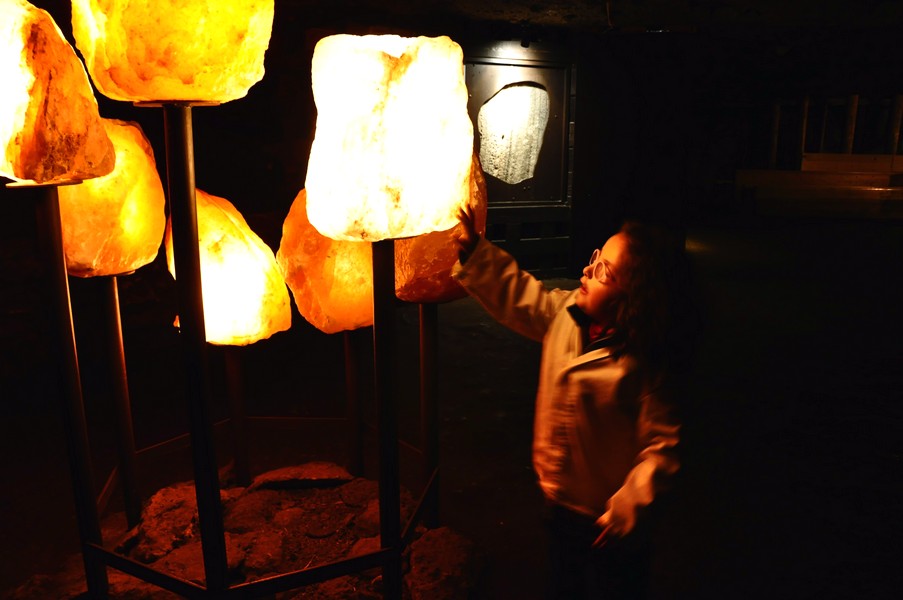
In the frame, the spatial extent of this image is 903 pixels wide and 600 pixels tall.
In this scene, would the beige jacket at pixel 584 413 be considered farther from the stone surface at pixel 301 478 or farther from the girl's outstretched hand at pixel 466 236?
the stone surface at pixel 301 478

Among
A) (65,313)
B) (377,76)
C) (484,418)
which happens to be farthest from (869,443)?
(65,313)

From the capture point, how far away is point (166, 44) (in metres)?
1.60

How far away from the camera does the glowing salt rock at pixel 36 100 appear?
1.72m

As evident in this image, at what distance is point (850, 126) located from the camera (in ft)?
53.5

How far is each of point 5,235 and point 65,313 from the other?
3564 mm

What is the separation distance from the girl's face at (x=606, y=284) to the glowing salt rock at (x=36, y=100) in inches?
56.2

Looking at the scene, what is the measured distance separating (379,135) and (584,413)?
0.90 meters

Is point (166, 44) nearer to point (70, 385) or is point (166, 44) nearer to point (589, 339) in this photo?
point (70, 385)

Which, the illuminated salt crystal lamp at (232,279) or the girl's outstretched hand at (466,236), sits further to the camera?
the illuminated salt crystal lamp at (232,279)

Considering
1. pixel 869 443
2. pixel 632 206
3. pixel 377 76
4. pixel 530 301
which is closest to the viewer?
pixel 377 76

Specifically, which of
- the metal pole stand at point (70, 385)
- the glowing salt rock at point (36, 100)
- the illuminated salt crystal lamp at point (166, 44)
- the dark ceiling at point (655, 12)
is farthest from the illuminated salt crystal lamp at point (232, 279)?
the dark ceiling at point (655, 12)

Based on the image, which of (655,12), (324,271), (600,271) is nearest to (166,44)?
(324,271)

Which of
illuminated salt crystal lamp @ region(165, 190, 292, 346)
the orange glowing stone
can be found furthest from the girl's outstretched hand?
illuminated salt crystal lamp @ region(165, 190, 292, 346)

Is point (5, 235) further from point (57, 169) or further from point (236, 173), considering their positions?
point (57, 169)
